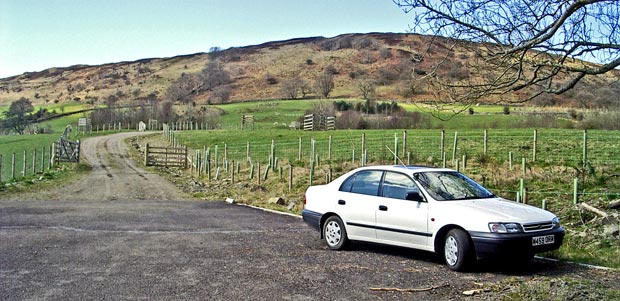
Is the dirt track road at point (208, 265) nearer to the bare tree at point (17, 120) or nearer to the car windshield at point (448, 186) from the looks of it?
the car windshield at point (448, 186)

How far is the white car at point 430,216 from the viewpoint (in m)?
8.51

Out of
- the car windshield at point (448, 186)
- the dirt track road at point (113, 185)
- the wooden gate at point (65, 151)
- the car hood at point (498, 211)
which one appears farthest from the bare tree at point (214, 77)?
the car hood at point (498, 211)

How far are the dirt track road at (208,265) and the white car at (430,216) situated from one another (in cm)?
33

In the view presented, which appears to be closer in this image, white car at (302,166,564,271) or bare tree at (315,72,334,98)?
white car at (302,166,564,271)

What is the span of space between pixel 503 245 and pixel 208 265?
417 centimetres

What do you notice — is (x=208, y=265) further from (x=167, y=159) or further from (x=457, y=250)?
(x=167, y=159)

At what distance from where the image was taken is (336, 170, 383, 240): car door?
10211 millimetres

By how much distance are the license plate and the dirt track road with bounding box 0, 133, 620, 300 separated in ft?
1.39

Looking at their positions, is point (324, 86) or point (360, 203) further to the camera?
point (324, 86)

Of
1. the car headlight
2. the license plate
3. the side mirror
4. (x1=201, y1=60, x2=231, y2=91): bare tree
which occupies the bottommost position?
the license plate

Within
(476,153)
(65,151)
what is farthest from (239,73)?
(476,153)

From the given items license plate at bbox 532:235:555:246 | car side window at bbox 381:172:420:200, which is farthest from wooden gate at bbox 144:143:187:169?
license plate at bbox 532:235:555:246

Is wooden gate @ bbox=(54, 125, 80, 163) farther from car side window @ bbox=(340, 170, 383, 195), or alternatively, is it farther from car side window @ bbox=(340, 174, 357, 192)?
car side window @ bbox=(340, 170, 383, 195)

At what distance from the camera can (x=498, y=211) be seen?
881cm
